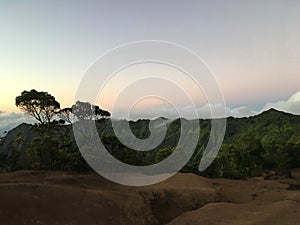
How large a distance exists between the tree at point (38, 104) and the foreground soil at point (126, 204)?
8.86m

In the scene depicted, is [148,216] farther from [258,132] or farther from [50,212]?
[258,132]

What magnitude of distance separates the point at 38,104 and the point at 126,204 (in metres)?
15.6

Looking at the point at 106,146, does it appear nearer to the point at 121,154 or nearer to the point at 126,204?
the point at 121,154

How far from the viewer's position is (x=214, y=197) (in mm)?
19656

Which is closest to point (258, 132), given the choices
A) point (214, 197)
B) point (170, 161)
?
point (170, 161)

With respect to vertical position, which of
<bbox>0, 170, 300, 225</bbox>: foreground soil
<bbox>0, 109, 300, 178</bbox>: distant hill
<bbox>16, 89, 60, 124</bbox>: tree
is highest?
<bbox>16, 89, 60, 124</bbox>: tree

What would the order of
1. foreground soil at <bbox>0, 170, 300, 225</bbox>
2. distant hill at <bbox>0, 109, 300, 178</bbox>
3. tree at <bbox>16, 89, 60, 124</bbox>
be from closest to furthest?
foreground soil at <bbox>0, 170, 300, 225</bbox>, distant hill at <bbox>0, 109, 300, 178</bbox>, tree at <bbox>16, 89, 60, 124</bbox>

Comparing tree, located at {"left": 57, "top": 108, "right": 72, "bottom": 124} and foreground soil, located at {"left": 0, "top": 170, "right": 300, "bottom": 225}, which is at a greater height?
tree, located at {"left": 57, "top": 108, "right": 72, "bottom": 124}

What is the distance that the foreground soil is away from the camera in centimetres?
1188

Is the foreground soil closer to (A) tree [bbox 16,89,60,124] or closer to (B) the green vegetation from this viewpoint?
(B) the green vegetation

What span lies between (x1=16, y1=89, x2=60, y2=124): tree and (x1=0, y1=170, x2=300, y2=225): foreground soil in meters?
8.86

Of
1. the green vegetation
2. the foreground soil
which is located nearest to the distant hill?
the green vegetation

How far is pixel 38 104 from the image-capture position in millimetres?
27609

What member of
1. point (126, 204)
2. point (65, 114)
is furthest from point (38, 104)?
point (126, 204)
